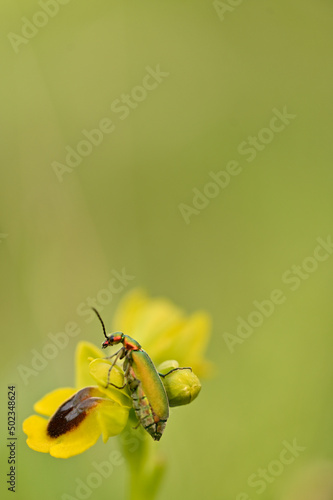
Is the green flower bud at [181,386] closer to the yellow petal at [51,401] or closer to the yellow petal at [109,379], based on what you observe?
the yellow petal at [109,379]

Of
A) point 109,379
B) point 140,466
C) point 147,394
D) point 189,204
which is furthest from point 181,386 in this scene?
point 189,204

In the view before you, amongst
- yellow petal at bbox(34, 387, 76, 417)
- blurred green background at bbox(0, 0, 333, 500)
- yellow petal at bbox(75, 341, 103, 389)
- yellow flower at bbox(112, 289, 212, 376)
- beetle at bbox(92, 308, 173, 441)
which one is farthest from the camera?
blurred green background at bbox(0, 0, 333, 500)

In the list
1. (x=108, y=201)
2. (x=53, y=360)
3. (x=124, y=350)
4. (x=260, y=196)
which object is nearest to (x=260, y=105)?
(x=260, y=196)

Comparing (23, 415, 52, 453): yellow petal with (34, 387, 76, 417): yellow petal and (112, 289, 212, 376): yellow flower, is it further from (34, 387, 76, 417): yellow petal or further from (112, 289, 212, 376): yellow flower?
(112, 289, 212, 376): yellow flower

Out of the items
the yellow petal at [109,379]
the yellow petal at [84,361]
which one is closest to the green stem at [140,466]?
the yellow petal at [109,379]

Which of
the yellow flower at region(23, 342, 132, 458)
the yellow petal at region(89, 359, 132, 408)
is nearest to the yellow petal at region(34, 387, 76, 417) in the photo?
the yellow flower at region(23, 342, 132, 458)

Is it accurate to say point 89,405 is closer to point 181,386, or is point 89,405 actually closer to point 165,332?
point 181,386

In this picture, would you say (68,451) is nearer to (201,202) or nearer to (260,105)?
(201,202)
